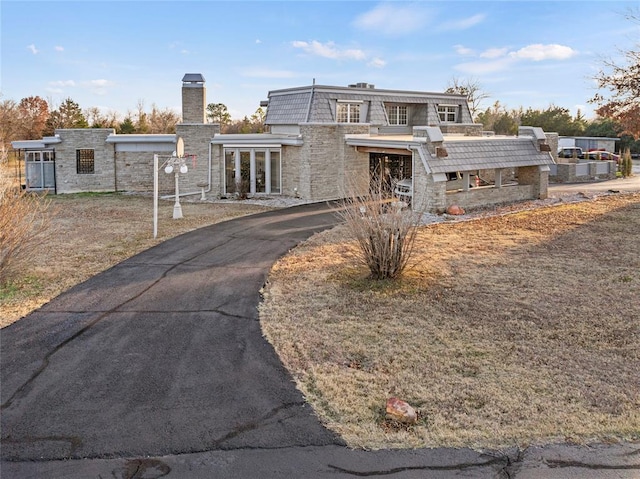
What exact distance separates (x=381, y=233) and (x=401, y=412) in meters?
5.54

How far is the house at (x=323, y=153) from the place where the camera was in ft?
72.5

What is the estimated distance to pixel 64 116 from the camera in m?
46.8

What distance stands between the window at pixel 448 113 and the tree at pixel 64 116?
101 feet

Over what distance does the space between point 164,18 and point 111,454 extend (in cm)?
1845

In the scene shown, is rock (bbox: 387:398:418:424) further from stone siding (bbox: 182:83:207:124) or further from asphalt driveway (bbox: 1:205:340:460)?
stone siding (bbox: 182:83:207:124)

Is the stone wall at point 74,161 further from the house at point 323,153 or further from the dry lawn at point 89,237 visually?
the dry lawn at point 89,237

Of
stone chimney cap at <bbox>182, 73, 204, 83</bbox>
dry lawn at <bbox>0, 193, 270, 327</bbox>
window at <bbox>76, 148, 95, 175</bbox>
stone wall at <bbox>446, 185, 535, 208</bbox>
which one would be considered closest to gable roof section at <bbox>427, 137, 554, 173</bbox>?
stone wall at <bbox>446, 185, 535, 208</bbox>

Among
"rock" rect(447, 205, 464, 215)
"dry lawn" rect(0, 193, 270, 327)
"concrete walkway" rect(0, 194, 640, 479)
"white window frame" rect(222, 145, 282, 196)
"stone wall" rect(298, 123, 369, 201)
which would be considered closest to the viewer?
"concrete walkway" rect(0, 194, 640, 479)

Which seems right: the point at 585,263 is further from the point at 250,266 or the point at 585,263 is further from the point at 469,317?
the point at 250,266

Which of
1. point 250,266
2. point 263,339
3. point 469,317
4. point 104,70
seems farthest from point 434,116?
point 263,339

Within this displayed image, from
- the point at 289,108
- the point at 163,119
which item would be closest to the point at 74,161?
the point at 289,108

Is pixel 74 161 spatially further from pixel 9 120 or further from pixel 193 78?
pixel 9 120

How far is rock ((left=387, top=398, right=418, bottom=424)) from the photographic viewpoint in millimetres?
5848

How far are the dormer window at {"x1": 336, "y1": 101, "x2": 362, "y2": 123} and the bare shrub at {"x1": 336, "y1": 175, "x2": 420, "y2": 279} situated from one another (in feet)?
53.9
